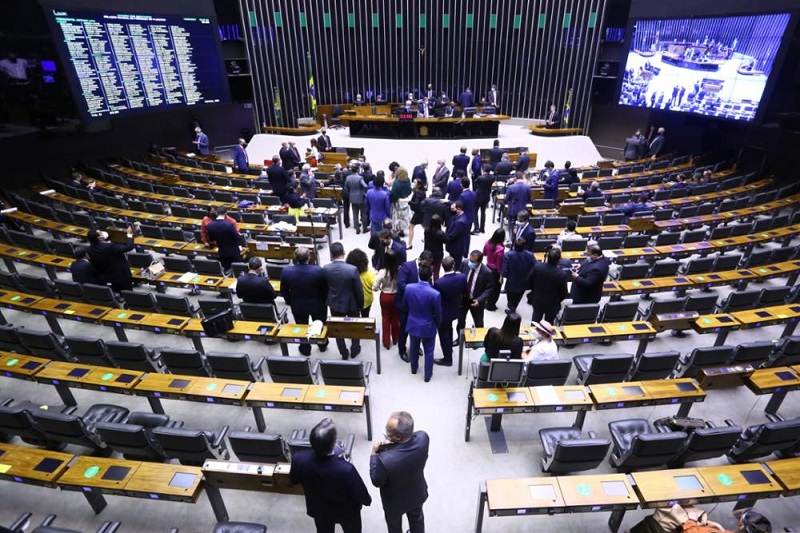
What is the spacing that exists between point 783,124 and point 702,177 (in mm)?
2154

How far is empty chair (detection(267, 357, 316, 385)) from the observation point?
4.32 metres

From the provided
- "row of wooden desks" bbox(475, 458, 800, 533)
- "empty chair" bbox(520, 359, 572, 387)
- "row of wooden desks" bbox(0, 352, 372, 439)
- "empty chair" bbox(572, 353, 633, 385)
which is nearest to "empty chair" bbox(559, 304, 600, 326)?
"empty chair" bbox(572, 353, 633, 385)

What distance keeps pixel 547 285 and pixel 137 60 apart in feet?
40.4

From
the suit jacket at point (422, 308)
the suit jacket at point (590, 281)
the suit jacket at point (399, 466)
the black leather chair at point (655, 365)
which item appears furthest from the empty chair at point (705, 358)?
the suit jacket at point (399, 466)

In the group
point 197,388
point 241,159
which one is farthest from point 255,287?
point 241,159

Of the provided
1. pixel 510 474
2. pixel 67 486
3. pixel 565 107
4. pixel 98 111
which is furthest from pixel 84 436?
pixel 565 107

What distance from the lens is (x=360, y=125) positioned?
15.4 m

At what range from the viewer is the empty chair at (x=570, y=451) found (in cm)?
339

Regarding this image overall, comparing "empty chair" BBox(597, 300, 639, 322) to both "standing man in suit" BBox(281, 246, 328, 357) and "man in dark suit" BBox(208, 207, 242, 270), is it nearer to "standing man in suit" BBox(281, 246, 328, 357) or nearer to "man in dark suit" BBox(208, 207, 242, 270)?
"standing man in suit" BBox(281, 246, 328, 357)

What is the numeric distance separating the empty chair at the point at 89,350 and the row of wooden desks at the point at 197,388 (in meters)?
0.28

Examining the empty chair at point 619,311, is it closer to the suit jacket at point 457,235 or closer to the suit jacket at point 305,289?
the suit jacket at point 457,235

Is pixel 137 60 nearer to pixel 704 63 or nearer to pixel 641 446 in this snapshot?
pixel 641 446

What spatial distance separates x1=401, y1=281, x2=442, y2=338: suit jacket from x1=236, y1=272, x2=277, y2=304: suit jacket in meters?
1.70

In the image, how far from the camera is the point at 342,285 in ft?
15.9
